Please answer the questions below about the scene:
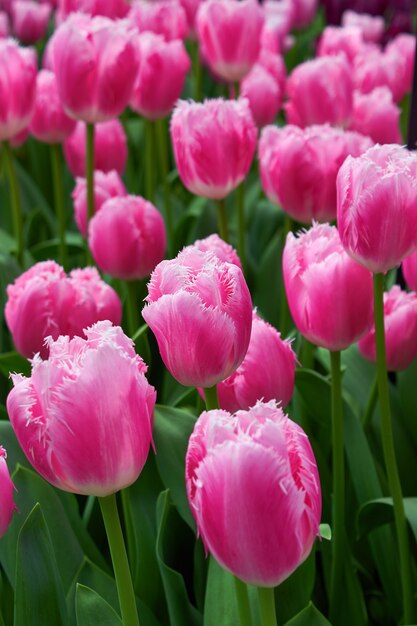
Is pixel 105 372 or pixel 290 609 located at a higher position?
pixel 105 372

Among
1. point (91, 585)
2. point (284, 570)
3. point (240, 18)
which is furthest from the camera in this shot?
point (240, 18)

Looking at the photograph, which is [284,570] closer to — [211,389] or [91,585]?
[211,389]

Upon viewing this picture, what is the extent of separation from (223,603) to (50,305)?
29cm

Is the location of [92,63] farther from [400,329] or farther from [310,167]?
[400,329]

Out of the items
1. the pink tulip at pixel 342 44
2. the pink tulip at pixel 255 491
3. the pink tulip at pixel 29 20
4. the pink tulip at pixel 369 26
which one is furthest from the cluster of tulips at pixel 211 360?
the pink tulip at pixel 29 20

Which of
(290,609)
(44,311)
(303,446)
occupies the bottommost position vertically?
(290,609)

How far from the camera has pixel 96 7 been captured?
4.63 feet

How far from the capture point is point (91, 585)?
2.26ft

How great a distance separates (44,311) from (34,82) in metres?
0.43

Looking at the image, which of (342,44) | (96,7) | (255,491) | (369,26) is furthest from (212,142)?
(369,26)

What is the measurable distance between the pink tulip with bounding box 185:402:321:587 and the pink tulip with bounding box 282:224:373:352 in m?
0.21

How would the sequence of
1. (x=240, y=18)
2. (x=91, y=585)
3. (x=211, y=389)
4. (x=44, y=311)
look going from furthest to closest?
(x=240, y=18) < (x=44, y=311) < (x=91, y=585) < (x=211, y=389)

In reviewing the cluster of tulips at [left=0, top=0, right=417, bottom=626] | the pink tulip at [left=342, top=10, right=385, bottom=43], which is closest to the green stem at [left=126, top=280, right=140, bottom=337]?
the cluster of tulips at [left=0, top=0, right=417, bottom=626]

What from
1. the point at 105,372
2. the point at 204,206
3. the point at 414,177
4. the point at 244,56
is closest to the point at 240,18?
the point at 244,56
